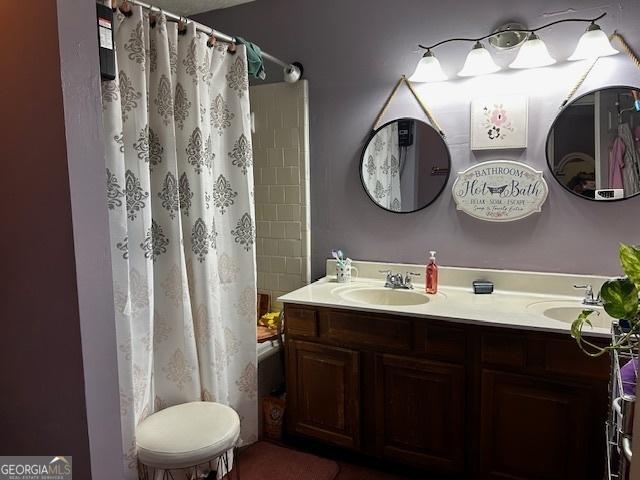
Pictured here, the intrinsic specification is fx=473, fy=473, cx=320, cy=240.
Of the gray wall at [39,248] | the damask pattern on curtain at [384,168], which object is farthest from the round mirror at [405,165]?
the gray wall at [39,248]

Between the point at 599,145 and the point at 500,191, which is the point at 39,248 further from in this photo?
the point at 599,145

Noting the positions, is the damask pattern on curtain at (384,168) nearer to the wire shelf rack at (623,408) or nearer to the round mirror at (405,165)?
the round mirror at (405,165)

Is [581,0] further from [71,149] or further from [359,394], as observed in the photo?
[71,149]

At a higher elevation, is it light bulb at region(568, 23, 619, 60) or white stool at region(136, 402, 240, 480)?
light bulb at region(568, 23, 619, 60)

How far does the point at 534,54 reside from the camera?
2154 mm

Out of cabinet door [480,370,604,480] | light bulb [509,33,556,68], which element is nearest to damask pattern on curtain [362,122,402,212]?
light bulb [509,33,556,68]

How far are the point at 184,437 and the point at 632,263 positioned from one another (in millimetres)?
1536

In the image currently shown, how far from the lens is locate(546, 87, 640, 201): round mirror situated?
2.09 m

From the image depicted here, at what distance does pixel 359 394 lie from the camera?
225 cm

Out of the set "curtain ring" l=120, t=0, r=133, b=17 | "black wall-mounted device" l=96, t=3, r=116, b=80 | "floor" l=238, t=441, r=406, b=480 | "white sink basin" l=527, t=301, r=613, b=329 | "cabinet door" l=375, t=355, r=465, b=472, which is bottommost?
"floor" l=238, t=441, r=406, b=480

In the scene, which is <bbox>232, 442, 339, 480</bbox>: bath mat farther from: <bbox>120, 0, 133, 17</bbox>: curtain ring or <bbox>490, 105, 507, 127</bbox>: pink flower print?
<bbox>120, 0, 133, 17</bbox>: curtain ring

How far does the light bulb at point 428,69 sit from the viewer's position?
2.38m

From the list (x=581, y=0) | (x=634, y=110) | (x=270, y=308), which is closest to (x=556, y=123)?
(x=634, y=110)

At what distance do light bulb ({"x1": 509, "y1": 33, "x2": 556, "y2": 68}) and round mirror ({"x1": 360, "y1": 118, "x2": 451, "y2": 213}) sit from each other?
52 centimetres
